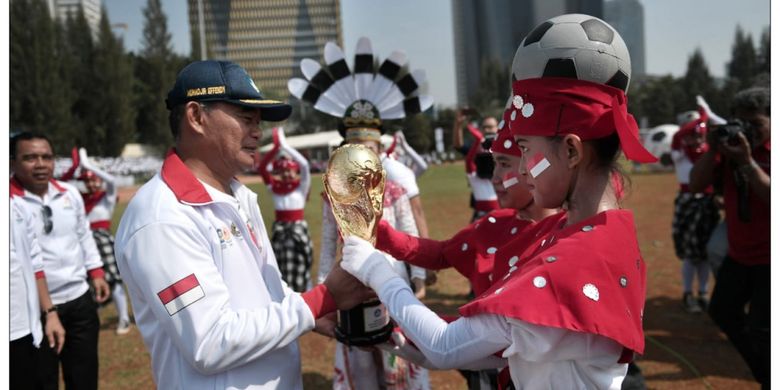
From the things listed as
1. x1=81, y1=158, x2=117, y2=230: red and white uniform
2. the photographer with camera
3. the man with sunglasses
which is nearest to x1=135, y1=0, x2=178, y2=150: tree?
x1=81, y1=158, x2=117, y2=230: red and white uniform

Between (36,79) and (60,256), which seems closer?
(60,256)

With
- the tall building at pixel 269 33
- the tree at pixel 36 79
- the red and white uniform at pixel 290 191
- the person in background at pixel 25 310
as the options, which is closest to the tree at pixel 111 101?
the tree at pixel 36 79

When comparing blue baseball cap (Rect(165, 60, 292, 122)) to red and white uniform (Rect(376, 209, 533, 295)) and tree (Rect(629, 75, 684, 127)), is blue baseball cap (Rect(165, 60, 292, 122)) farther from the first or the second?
tree (Rect(629, 75, 684, 127))

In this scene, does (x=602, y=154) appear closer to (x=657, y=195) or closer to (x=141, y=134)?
(x=657, y=195)

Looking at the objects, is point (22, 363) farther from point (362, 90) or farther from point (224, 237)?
point (362, 90)

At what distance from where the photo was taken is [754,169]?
3738 mm

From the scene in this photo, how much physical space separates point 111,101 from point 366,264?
4746cm

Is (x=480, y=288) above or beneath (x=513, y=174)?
beneath

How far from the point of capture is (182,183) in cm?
187

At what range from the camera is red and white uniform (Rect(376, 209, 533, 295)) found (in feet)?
8.07

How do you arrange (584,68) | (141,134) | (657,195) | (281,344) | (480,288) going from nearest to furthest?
(584,68) → (281,344) → (480,288) → (657,195) → (141,134)

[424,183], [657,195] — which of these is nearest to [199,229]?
[657,195]

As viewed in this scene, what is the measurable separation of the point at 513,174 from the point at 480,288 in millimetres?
523

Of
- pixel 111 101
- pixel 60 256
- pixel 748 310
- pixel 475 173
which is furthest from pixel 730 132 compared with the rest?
pixel 111 101
